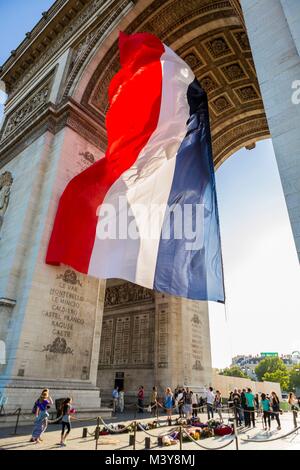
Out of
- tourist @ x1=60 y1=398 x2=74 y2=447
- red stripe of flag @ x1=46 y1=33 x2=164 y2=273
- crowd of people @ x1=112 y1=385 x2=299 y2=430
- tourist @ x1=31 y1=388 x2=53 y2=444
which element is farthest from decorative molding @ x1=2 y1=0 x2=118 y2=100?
crowd of people @ x1=112 y1=385 x2=299 y2=430

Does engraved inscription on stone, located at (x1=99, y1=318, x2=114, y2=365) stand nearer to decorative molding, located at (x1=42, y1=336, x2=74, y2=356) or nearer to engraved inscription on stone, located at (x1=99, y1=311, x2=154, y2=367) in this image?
engraved inscription on stone, located at (x1=99, y1=311, x2=154, y2=367)

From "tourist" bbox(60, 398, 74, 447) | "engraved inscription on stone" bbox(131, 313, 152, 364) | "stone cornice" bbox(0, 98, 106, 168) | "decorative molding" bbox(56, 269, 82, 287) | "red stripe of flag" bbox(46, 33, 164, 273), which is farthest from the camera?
"engraved inscription on stone" bbox(131, 313, 152, 364)

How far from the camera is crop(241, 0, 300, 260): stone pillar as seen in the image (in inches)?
168

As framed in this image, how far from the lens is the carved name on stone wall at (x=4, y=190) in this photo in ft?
42.3

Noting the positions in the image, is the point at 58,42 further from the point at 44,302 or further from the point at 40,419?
the point at 40,419

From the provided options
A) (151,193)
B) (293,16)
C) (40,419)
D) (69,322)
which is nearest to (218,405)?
(69,322)

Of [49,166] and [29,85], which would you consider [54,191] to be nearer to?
[49,166]

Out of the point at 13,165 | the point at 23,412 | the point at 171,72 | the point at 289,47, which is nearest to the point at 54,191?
the point at 13,165

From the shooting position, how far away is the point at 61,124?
1280 cm

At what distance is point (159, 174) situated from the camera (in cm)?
733

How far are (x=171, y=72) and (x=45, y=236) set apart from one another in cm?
650

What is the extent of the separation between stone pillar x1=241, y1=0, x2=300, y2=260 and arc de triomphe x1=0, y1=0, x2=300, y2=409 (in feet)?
0.06

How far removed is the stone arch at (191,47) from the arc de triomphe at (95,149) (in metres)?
0.05

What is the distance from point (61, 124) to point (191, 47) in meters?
7.60
